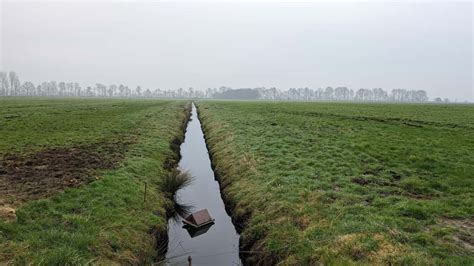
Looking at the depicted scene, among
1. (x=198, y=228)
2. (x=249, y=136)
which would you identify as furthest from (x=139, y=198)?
(x=249, y=136)

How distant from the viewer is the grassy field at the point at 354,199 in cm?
849

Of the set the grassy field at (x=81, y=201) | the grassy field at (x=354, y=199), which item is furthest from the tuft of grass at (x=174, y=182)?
the grassy field at (x=354, y=199)

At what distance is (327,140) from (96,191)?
15863 mm

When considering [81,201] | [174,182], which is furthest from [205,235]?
[81,201]

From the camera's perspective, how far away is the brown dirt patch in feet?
38.6

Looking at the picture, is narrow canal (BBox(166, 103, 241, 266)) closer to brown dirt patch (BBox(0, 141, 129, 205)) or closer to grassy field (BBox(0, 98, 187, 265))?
grassy field (BBox(0, 98, 187, 265))

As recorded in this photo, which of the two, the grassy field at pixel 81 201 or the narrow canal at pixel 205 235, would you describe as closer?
the grassy field at pixel 81 201

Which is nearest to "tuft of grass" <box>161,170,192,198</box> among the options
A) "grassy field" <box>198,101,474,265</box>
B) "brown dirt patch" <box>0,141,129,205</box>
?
"grassy field" <box>198,101,474,265</box>

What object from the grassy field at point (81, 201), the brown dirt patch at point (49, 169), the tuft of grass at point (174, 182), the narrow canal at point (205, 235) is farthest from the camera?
the tuft of grass at point (174, 182)

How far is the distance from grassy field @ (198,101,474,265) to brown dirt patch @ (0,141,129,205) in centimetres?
672

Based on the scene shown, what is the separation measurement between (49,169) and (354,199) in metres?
13.5

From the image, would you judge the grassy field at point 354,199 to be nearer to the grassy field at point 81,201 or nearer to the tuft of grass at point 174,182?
the tuft of grass at point 174,182

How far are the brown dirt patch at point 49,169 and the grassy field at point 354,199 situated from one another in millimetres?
6719

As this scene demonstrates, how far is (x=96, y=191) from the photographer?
12531mm
